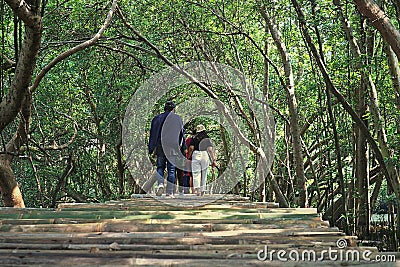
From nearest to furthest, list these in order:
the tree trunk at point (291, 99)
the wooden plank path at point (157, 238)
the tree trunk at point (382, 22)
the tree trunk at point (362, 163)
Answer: the wooden plank path at point (157, 238)
the tree trunk at point (382, 22)
the tree trunk at point (362, 163)
the tree trunk at point (291, 99)

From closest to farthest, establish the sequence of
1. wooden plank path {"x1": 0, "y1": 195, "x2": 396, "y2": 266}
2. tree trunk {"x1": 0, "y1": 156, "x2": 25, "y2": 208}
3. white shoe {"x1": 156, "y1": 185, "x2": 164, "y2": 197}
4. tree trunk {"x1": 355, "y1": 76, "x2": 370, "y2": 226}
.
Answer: wooden plank path {"x1": 0, "y1": 195, "x2": 396, "y2": 266} < tree trunk {"x1": 0, "y1": 156, "x2": 25, "y2": 208} < white shoe {"x1": 156, "y1": 185, "x2": 164, "y2": 197} < tree trunk {"x1": 355, "y1": 76, "x2": 370, "y2": 226}

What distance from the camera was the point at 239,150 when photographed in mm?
16938

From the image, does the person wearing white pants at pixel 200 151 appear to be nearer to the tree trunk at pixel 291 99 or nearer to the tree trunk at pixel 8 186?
the tree trunk at pixel 291 99

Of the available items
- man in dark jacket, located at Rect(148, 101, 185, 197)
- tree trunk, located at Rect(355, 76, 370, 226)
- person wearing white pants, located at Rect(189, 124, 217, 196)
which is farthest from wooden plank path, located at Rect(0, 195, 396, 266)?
tree trunk, located at Rect(355, 76, 370, 226)

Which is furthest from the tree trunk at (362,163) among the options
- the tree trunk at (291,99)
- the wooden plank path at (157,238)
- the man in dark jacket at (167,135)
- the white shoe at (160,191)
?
the wooden plank path at (157,238)

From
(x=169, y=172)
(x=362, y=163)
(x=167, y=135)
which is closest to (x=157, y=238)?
(x=167, y=135)

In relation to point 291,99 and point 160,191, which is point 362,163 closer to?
point 291,99

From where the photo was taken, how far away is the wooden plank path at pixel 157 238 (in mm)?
3139

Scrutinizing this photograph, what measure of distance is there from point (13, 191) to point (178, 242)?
15.4 ft

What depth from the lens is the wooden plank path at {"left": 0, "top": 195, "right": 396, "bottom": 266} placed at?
3139 mm

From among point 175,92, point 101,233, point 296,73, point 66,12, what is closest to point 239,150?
point 175,92

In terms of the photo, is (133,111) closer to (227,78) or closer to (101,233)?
(227,78)

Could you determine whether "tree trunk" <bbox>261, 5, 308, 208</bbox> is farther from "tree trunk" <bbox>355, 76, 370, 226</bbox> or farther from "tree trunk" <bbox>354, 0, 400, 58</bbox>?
"tree trunk" <bbox>354, 0, 400, 58</bbox>

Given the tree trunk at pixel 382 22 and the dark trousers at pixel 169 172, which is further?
the dark trousers at pixel 169 172
